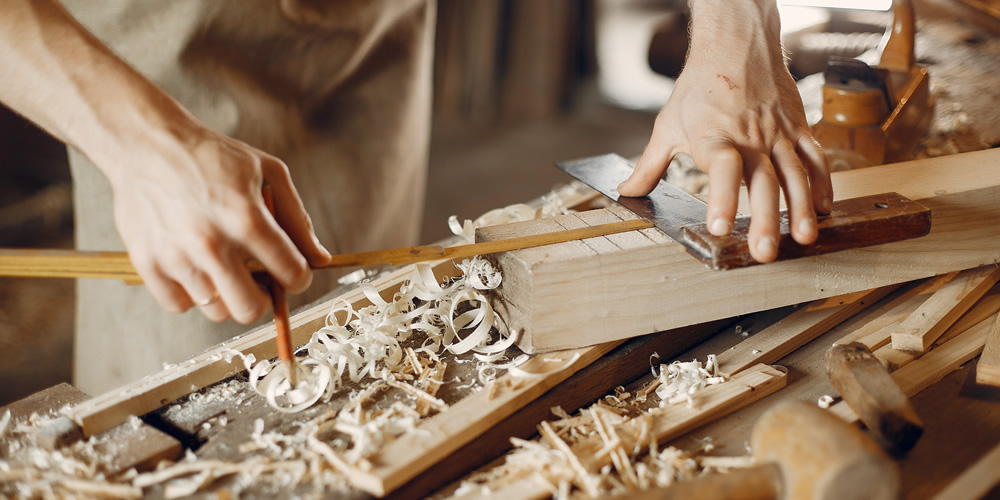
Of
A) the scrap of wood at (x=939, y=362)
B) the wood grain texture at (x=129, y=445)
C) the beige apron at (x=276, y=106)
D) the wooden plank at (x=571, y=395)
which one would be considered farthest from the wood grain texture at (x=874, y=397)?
the beige apron at (x=276, y=106)

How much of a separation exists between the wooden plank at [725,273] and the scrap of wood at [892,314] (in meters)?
0.04

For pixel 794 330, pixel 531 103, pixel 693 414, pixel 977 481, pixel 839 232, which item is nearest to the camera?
pixel 977 481

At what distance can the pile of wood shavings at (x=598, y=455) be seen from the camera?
875 millimetres

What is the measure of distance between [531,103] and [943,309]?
5042 mm

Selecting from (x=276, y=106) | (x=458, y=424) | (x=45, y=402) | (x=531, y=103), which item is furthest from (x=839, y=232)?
(x=531, y=103)

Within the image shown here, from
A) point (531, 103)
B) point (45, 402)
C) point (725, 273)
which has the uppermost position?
point (725, 273)

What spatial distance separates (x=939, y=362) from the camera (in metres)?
1.14

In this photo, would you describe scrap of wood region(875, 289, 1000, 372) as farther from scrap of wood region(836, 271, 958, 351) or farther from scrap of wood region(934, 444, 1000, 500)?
scrap of wood region(934, 444, 1000, 500)

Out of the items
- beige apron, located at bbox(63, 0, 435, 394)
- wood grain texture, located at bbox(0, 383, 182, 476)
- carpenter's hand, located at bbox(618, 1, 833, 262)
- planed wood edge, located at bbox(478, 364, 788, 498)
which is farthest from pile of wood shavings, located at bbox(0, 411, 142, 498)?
carpenter's hand, located at bbox(618, 1, 833, 262)

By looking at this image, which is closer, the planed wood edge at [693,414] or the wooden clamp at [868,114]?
the planed wood edge at [693,414]

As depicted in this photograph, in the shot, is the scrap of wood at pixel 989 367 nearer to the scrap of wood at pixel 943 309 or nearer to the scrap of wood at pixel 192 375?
the scrap of wood at pixel 943 309

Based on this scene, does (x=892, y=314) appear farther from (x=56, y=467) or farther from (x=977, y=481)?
(x=56, y=467)

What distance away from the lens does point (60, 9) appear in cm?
101

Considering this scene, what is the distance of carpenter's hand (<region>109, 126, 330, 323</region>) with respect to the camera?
878 millimetres
